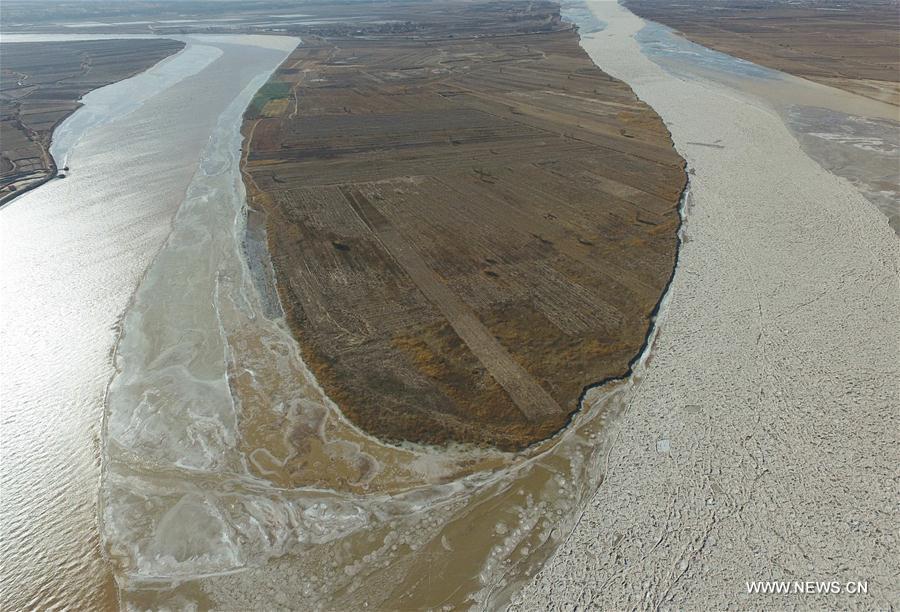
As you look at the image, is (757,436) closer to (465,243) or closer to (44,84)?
(465,243)

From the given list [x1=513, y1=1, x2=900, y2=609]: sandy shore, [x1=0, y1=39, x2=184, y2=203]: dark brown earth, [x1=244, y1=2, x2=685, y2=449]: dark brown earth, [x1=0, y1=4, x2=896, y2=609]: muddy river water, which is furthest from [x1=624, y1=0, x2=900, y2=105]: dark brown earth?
[x1=0, y1=39, x2=184, y2=203]: dark brown earth

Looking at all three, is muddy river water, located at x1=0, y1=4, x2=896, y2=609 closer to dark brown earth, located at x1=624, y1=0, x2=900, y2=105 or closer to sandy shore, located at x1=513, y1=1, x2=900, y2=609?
sandy shore, located at x1=513, y1=1, x2=900, y2=609

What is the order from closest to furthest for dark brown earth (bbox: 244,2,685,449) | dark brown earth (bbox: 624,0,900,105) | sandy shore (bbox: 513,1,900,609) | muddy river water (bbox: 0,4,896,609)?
sandy shore (bbox: 513,1,900,609) → muddy river water (bbox: 0,4,896,609) → dark brown earth (bbox: 244,2,685,449) → dark brown earth (bbox: 624,0,900,105)

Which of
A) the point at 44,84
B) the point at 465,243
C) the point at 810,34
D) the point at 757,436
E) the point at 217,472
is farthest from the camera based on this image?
the point at 810,34

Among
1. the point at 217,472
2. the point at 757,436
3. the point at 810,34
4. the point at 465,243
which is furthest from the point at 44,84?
the point at 810,34

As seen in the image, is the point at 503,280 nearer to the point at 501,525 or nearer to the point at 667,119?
the point at 501,525

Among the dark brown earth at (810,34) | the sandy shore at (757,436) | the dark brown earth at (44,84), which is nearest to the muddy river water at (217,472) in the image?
the sandy shore at (757,436)

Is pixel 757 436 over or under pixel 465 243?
under
